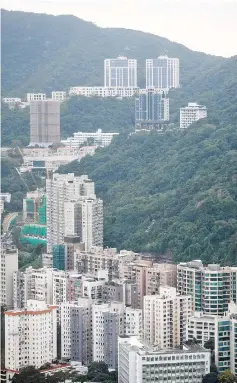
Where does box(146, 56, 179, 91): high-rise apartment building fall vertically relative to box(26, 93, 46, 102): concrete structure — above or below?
above

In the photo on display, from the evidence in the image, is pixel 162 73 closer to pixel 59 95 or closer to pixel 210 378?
pixel 59 95

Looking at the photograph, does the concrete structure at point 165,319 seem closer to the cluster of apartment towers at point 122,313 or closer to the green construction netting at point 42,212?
the cluster of apartment towers at point 122,313

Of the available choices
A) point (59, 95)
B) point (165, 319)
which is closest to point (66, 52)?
point (59, 95)

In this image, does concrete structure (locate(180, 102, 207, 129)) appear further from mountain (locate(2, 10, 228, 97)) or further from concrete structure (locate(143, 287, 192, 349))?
concrete structure (locate(143, 287, 192, 349))

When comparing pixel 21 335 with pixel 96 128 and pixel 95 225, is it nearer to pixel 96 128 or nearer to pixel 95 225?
pixel 95 225

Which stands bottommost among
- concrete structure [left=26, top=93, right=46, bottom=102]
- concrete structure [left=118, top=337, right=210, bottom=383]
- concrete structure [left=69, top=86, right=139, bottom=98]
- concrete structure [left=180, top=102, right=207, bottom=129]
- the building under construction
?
concrete structure [left=118, top=337, right=210, bottom=383]

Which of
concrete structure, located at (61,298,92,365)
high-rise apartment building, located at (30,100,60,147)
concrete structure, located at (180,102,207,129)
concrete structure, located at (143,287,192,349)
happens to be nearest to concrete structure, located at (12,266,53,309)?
concrete structure, located at (61,298,92,365)

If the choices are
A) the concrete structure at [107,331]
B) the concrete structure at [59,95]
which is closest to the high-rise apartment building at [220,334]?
the concrete structure at [107,331]
